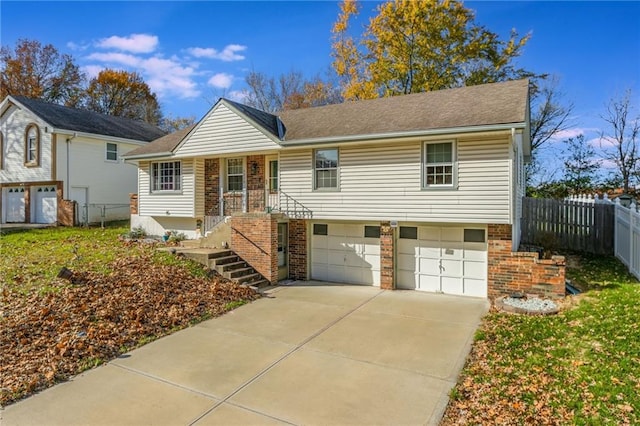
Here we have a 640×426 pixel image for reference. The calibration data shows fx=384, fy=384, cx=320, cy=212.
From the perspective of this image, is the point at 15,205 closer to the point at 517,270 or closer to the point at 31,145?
the point at 31,145

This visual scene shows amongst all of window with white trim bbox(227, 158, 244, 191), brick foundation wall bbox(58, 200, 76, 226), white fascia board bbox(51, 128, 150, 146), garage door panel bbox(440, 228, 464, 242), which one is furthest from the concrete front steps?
white fascia board bbox(51, 128, 150, 146)

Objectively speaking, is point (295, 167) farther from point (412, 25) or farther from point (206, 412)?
point (412, 25)

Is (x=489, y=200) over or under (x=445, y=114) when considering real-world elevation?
under

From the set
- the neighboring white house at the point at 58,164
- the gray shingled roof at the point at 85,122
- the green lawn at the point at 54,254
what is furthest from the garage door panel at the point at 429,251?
the gray shingled roof at the point at 85,122

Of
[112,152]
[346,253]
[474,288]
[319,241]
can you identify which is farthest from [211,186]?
[112,152]

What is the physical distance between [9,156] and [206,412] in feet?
81.1

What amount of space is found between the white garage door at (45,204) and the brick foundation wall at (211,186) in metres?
11.2

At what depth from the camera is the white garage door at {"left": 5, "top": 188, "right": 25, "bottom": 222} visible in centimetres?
2244

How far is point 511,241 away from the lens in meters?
10.0

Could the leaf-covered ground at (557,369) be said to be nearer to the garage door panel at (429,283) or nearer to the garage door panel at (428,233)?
the garage door panel at (429,283)

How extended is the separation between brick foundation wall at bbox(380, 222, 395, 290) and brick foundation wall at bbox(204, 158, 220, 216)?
6.81 metres

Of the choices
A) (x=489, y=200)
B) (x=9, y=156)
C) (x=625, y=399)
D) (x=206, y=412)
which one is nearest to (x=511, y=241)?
(x=489, y=200)

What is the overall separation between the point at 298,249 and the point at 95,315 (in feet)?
21.9

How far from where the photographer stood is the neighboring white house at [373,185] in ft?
33.3
